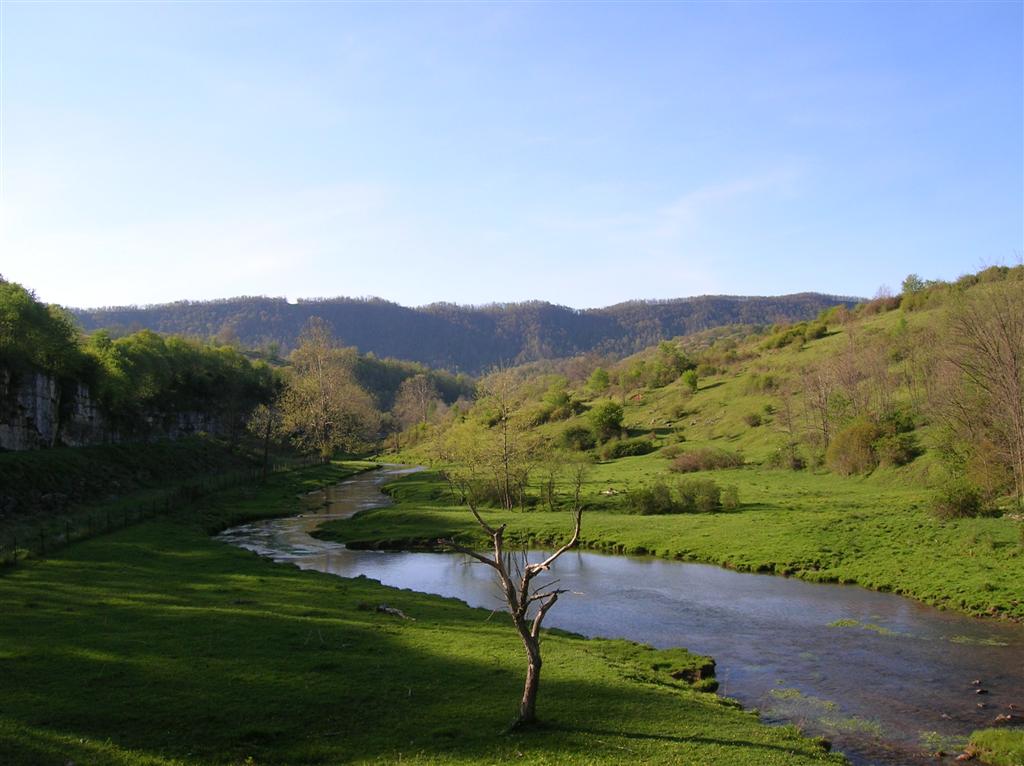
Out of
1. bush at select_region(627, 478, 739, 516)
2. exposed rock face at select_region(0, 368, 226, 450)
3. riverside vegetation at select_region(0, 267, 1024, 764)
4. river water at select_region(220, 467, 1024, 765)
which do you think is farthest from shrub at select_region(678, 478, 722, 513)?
exposed rock face at select_region(0, 368, 226, 450)

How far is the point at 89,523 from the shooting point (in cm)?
4638

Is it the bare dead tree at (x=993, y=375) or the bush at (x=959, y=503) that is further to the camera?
the bare dead tree at (x=993, y=375)

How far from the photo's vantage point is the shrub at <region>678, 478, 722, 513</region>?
186 feet

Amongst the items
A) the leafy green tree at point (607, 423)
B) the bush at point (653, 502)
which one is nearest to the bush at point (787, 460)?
the bush at point (653, 502)

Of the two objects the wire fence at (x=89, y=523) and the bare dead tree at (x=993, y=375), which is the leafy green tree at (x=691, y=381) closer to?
the bare dead tree at (x=993, y=375)

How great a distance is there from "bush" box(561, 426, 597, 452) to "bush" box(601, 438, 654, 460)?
493cm

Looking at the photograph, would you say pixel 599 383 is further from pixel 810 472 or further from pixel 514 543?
pixel 514 543

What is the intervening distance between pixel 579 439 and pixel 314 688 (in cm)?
8734

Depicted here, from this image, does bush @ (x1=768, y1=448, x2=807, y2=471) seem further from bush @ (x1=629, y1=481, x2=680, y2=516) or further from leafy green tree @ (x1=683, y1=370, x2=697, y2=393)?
leafy green tree @ (x1=683, y1=370, x2=697, y2=393)

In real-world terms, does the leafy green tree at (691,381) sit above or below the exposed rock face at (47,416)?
above

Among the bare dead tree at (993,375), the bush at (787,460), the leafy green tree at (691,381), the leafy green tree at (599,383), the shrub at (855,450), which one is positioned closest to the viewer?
the bare dead tree at (993,375)

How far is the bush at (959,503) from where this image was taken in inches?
1650

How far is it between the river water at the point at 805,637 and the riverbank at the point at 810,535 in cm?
162

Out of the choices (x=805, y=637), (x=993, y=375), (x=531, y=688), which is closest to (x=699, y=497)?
(x=993, y=375)
